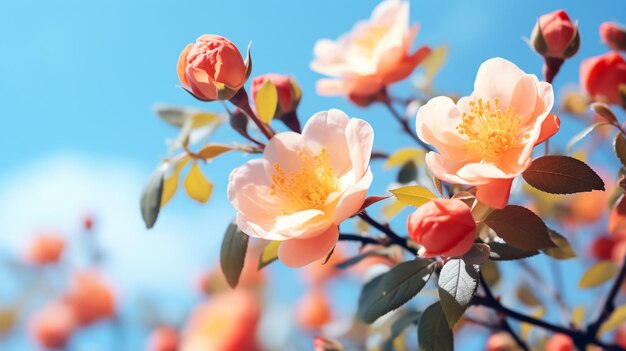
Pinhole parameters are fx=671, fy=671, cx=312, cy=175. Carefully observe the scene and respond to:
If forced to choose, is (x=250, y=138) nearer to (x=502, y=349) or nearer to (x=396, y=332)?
(x=396, y=332)

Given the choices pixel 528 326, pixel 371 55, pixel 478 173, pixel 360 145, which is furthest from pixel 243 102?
pixel 528 326

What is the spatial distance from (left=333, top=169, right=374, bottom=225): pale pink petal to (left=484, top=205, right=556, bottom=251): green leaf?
104mm

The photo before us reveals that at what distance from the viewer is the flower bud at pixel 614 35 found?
856 mm

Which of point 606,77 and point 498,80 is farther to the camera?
point 606,77

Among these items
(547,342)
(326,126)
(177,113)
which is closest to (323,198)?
(326,126)

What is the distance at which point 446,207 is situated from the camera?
1.65ft

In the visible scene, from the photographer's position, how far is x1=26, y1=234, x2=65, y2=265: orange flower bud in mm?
1754

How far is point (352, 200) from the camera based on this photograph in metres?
0.54

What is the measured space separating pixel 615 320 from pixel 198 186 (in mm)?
551

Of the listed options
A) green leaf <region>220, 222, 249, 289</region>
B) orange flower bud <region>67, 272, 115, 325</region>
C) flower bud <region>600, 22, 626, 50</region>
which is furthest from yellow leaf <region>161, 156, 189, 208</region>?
orange flower bud <region>67, 272, 115, 325</region>

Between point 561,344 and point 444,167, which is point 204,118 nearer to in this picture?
point 444,167

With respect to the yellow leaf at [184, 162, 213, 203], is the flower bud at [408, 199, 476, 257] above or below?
above

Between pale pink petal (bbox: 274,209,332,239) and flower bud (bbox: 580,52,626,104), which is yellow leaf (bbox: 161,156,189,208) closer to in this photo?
pale pink petal (bbox: 274,209,332,239)

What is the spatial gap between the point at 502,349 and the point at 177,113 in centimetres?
53
